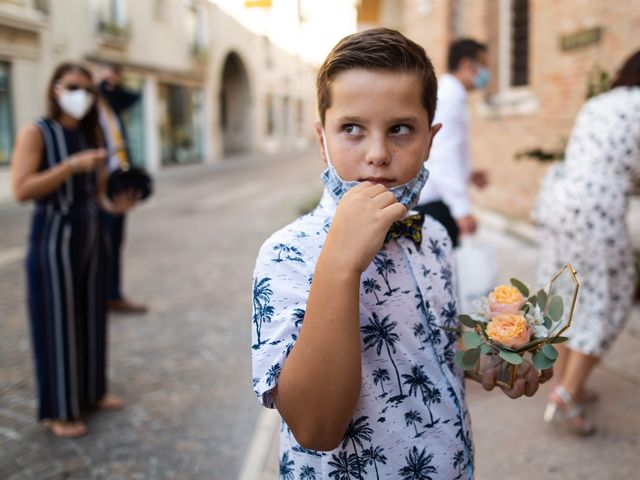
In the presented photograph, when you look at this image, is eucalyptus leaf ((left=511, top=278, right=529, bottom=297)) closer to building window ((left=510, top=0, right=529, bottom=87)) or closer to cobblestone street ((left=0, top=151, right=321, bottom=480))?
cobblestone street ((left=0, top=151, right=321, bottom=480))

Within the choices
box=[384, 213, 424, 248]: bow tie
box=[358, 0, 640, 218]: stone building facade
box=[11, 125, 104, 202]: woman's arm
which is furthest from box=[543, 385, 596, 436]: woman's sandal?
box=[358, 0, 640, 218]: stone building facade

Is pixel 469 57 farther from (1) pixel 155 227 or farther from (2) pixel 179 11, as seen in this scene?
(2) pixel 179 11

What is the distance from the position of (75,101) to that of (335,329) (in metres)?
2.81

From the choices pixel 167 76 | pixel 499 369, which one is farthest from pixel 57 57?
pixel 499 369

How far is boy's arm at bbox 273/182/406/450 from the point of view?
1.12 m

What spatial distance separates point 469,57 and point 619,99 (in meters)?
1.43

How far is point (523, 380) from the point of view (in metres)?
1.47

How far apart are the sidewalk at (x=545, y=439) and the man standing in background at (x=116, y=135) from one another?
2624mm

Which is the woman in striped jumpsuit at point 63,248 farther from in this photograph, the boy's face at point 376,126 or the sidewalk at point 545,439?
the boy's face at point 376,126

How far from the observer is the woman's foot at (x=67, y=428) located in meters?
3.37

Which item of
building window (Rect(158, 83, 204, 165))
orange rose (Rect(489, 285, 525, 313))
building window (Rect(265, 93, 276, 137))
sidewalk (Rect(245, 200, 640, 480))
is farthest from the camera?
building window (Rect(265, 93, 276, 137))

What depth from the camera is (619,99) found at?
9.64 ft

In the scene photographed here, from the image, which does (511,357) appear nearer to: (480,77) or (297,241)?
(297,241)

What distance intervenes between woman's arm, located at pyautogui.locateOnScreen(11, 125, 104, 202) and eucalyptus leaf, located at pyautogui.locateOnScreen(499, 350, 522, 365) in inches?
105
